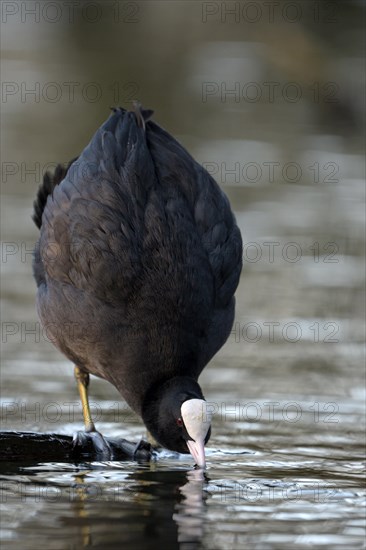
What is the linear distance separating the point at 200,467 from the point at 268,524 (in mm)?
1113

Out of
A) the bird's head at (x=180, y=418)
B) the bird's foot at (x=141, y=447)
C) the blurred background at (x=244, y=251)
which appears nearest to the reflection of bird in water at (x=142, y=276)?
the bird's head at (x=180, y=418)

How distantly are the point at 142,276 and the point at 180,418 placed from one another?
847 millimetres

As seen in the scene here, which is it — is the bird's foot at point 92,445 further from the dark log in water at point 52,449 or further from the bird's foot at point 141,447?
the bird's foot at point 141,447

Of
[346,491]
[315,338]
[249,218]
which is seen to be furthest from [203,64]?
[346,491]

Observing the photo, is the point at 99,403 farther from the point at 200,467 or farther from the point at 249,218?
the point at 249,218

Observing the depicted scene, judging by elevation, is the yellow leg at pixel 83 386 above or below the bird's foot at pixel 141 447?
above

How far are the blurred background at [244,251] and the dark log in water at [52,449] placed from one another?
0.63 ft

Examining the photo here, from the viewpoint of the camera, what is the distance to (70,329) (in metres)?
7.55

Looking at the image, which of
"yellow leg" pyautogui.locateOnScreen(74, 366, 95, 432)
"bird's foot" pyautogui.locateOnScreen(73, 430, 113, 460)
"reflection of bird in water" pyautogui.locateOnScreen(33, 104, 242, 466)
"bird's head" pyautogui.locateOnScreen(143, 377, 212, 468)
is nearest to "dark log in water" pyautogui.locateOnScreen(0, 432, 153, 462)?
"bird's foot" pyautogui.locateOnScreen(73, 430, 113, 460)

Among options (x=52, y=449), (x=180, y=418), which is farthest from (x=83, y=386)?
(x=180, y=418)

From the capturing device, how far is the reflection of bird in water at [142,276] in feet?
23.6

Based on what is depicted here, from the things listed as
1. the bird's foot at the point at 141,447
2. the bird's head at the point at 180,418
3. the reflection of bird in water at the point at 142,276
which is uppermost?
the reflection of bird in water at the point at 142,276

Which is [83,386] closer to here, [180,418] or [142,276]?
[142,276]

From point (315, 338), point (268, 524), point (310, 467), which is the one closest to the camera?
point (268, 524)
